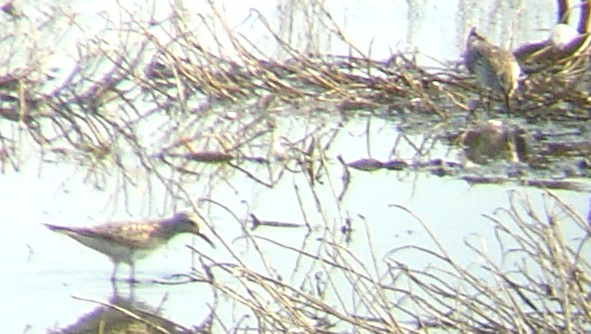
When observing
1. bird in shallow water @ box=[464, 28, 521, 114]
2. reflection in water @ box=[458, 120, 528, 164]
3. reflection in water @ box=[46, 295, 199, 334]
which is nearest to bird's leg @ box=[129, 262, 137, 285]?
A: reflection in water @ box=[46, 295, 199, 334]

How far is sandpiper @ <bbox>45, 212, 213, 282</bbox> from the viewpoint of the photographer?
751 cm

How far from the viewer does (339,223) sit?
8.32 metres

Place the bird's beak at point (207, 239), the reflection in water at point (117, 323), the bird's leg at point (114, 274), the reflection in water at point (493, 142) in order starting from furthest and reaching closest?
the reflection in water at point (493, 142) → the bird's beak at point (207, 239) → the bird's leg at point (114, 274) → the reflection in water at point (117, 323)

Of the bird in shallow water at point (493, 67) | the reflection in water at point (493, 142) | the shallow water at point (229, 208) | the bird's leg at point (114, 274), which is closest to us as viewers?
the shallow water at point (229, 208)

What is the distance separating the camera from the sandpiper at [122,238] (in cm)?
751

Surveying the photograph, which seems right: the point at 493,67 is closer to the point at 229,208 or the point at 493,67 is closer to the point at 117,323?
the point at 229,208

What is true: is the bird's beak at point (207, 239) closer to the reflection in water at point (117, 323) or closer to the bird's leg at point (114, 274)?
the bird's leg at point (114, 274)

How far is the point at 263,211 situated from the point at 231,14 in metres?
5.94

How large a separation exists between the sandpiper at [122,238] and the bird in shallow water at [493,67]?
139 inches

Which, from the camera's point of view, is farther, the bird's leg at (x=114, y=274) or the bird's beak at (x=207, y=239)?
the bird's beak at (x=207, y=239)

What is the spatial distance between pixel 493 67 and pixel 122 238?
3.79 m

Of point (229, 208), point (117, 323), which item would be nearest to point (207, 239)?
point (229, 208)

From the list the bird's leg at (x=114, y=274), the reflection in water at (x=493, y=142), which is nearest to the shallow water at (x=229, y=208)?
the bird's leg at (x=114, y=274)

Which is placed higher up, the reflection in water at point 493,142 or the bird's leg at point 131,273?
the reflection in water at point 493,142
